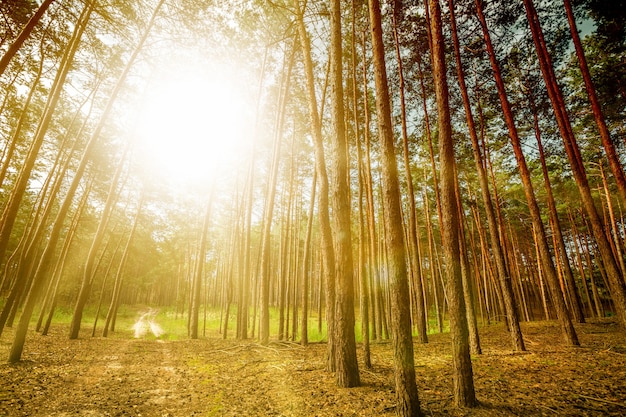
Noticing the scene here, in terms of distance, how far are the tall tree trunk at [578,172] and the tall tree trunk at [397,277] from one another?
737 centimetres

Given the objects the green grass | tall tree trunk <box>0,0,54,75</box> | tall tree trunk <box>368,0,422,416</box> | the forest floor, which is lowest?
the green grass

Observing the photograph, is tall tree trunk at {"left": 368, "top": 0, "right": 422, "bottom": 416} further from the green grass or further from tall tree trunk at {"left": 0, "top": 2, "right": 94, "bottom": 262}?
the green grass

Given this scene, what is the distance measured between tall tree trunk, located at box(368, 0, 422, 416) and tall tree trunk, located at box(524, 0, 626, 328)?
7373 millimetres

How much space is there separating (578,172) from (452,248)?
708 centimetres

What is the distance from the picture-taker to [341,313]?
471cm

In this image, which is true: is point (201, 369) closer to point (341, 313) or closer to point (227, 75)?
point (341, 313)

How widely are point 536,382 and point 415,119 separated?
9.61m

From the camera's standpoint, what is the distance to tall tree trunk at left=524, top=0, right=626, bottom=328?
6.63m

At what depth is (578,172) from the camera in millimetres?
7484

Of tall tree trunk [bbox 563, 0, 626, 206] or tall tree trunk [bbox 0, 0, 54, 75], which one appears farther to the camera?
tall tree trunk [bbox 563, 0, 626, 206]

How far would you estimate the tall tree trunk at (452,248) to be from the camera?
3.65m

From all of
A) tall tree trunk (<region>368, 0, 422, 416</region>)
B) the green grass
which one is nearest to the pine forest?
tall tree trunk (<region>368, 0, 422, 416</region>)

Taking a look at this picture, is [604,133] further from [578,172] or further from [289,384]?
[289,384]

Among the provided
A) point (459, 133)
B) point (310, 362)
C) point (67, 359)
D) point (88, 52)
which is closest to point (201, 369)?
point (310, 362)
